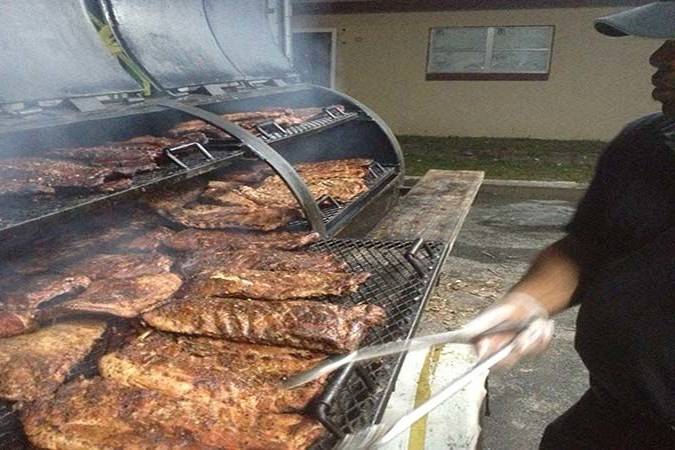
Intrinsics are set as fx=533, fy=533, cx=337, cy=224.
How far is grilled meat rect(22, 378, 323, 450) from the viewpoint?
1.35 meters

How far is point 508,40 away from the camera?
1296cm

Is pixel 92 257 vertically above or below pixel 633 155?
below

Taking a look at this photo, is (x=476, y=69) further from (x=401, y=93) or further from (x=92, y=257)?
(x=92, y=257)

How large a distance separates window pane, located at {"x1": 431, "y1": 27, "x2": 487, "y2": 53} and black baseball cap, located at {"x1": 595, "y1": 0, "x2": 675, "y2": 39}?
12.5m

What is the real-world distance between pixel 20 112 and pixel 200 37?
2564mm

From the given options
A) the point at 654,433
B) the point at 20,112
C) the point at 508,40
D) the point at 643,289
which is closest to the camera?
the point at 643,289

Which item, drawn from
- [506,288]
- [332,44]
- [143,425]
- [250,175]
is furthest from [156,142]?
[332,44]

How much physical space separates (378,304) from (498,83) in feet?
40.0

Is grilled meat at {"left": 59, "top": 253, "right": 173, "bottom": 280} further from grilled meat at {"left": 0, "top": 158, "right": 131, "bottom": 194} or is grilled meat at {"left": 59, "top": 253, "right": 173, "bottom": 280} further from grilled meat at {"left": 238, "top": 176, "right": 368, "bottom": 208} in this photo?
grilled meat at {"left": 238, "top": 176, "right": 368, "bottom": 208}

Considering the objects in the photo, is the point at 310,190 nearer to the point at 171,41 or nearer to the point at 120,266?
the point at 120,266

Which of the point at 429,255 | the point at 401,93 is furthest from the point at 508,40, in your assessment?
the point at 429,255

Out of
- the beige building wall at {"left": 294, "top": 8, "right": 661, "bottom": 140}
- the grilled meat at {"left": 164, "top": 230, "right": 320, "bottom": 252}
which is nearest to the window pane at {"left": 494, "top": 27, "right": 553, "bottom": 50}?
the beige building wall at {"left": 294, "top": 8, "right": 661, "bottom": 140}

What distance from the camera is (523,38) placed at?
1286cm

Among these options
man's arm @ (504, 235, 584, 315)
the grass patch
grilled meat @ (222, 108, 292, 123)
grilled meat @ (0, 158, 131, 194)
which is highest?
grilled meat @ (0, 158, 131, 194)
